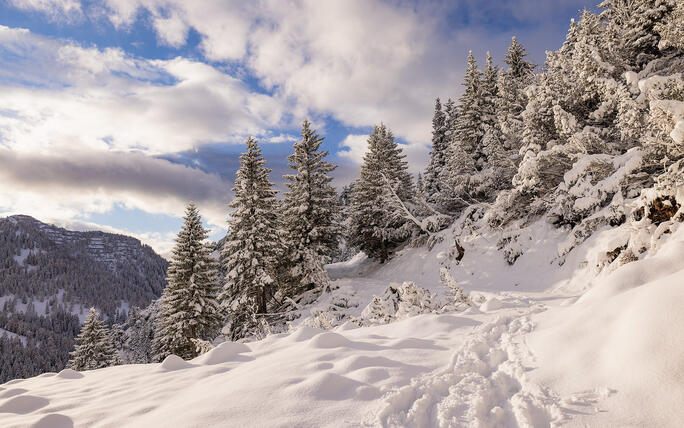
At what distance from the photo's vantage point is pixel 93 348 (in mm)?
24141

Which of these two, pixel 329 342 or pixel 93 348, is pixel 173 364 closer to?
pixel 329 342

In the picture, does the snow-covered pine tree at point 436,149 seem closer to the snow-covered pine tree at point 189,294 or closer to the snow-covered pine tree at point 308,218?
the snow-covered pine tree at point 308,218

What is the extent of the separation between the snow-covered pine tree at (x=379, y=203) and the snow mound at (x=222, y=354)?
19976mm

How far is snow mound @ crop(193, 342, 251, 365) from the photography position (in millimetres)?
5613

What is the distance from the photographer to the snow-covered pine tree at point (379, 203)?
25922 millimetres

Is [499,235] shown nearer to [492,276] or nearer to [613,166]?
[492,276]

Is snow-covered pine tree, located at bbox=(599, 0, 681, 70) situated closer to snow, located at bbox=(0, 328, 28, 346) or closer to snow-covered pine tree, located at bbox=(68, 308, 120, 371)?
snow-covered pine tree, located at bbox=(68, 308, 120, 371)

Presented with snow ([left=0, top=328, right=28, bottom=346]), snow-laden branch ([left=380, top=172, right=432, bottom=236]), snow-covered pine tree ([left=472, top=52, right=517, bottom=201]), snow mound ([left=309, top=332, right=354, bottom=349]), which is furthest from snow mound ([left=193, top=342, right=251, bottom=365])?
snow ([left=0, top=328, right=28, bottom=346])

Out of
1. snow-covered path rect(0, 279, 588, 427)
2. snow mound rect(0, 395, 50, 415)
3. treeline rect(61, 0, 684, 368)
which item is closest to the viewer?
snow-covered path rect(0, 279, 588, 427)

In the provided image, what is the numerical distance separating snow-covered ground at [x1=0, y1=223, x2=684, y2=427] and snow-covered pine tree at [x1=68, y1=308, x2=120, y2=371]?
74.4 feet

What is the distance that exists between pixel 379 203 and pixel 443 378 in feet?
77.5

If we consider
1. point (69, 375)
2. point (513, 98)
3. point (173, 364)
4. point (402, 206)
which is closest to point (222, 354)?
point (173, 364)

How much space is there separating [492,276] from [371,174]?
13468mm

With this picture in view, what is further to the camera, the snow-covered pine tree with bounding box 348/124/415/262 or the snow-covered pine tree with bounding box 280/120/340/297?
the snow-covered pine tree with bounding box 348/124/415/262
